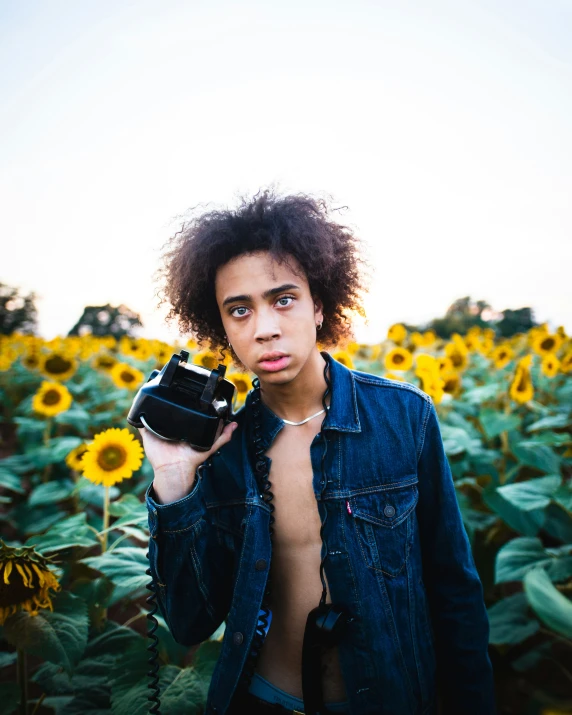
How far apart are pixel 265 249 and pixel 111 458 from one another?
4.84ft

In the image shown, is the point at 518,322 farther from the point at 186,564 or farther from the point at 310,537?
the point at 186,564

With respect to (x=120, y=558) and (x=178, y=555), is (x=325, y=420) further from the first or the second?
(x=120, y=558)

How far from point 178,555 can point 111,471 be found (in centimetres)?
114

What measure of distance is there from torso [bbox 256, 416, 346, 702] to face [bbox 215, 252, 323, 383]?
1.15ft

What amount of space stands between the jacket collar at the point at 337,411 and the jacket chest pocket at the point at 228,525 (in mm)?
248

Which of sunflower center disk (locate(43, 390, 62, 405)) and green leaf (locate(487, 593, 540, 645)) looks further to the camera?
sunflower center disk (locate(43, 390, 62, 405))

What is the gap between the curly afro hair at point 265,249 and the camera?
5.62 ft

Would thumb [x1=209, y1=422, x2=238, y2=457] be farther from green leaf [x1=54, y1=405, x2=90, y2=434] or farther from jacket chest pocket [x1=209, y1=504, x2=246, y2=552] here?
green leaf [x1=54, y1=405, x2=90, y2=434]

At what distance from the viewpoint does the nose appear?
1467 mm

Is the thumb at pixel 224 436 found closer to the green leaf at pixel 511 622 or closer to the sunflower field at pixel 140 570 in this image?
the sunflower field at pixel 140 570

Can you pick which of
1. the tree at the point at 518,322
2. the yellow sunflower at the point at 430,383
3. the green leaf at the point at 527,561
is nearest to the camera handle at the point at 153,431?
the green leaf at the point at 527,561

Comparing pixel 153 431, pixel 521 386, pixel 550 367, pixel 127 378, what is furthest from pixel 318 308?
pixel 550 367

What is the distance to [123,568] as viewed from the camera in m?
1.73

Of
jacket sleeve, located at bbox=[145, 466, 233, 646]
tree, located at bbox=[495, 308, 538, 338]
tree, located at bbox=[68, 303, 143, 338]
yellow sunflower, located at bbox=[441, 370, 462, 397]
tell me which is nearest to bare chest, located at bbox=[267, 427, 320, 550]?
jacket sleeve, located at bbox=[145, 466, 233, 646]
